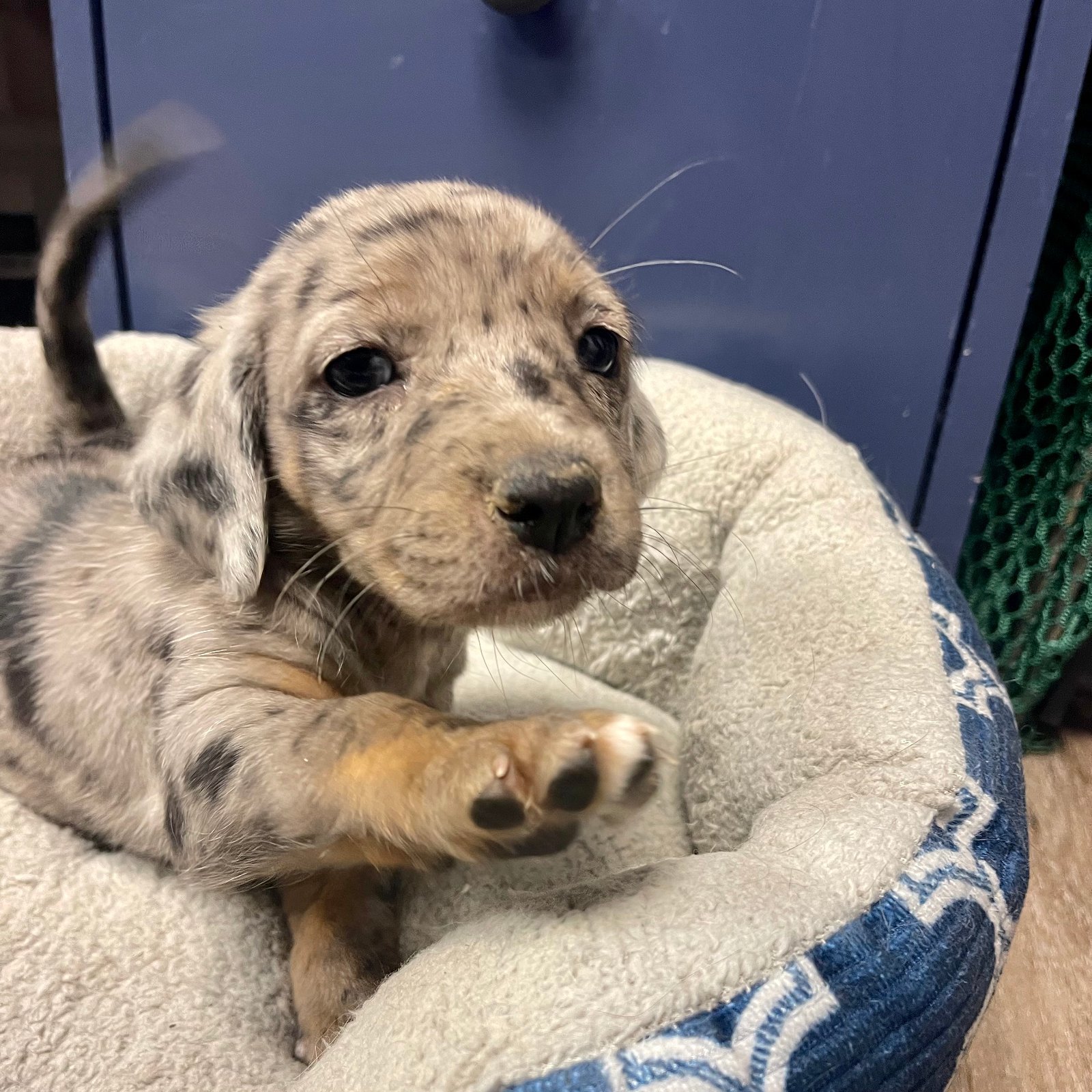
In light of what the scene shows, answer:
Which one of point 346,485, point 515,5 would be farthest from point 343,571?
point 515,5

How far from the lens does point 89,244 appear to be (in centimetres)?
188

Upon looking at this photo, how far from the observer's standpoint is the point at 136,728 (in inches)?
57.5

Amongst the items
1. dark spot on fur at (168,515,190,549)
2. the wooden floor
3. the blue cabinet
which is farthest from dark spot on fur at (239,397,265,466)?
the wooden floor

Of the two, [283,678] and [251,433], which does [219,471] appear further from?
[283,678]

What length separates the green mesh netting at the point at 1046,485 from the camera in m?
2.35

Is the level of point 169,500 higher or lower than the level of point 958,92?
lower

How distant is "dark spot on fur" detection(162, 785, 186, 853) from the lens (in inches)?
51.5

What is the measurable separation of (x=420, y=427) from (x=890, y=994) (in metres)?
0.90

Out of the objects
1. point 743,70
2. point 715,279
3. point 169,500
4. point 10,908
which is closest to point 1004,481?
point 715,279

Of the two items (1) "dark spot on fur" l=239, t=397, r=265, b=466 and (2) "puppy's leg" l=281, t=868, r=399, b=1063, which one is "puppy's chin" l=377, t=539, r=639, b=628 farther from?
(2) "puppy's leg" l=281, t=868, r=399, b=1063

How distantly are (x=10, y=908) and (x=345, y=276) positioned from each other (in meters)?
1.07

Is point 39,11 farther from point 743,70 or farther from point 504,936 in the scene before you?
point 504,936

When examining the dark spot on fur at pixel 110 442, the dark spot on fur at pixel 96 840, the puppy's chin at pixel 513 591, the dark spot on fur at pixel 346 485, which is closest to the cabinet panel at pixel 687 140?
the dark spot on fur at pixel 110 442

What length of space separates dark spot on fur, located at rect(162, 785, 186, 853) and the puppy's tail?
3.53 ft
